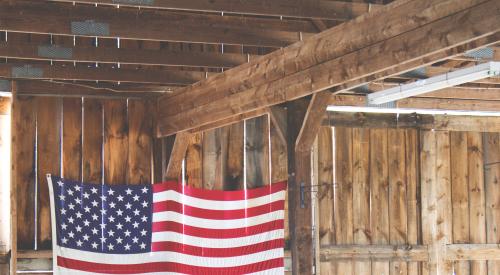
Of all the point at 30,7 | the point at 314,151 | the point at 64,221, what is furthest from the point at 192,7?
the point at 314,151

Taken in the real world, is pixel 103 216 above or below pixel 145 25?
below

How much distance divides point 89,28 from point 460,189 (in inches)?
266

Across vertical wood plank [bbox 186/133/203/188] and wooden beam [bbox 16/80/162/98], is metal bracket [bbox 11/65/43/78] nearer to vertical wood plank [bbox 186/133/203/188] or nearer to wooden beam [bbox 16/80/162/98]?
wooden beam [bbox 16/80/162/98]

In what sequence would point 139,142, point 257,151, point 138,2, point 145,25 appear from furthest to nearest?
point 257,151 < point 139,142 < point 145,25 < point 138,2

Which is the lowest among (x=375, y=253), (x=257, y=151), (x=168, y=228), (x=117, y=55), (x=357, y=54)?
(x=375, y=253)

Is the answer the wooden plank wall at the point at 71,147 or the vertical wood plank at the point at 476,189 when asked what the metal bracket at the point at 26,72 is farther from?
the vertical wood plank at the point at 476,189

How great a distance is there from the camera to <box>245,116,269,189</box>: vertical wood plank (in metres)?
11.7

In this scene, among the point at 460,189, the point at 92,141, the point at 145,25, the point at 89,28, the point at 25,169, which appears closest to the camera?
the point at 89,28

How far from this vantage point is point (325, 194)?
39.9 ft

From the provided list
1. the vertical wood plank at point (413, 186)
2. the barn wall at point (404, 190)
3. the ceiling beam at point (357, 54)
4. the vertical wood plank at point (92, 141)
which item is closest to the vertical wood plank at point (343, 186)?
the barn wall at point (404, 190)

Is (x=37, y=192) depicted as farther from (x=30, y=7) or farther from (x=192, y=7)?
(x=192, y=7)

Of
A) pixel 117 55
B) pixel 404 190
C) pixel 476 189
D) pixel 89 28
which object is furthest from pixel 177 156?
pixel 476 189

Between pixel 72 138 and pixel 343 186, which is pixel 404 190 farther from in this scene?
pixel 72 138

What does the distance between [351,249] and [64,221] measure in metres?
3.99
